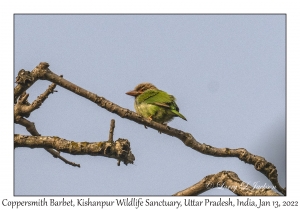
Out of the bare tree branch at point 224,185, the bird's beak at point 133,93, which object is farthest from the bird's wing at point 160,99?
the bare tree branch at point 224,185

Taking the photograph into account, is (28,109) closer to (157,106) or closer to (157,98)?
(157,106)

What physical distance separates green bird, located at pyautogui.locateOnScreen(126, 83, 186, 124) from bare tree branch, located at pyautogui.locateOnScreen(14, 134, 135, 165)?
1897 millimetres

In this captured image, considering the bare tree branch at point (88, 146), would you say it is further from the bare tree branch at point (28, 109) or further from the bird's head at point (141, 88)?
the bird's head at point (141, 88)

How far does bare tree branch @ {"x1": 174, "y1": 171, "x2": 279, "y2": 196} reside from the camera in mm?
4395

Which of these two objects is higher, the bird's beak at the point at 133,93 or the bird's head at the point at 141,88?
the bird's head at the point at 141,88

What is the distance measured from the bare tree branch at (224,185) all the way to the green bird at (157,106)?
2.14 m

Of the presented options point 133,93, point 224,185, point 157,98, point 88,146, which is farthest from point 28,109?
point 224,185

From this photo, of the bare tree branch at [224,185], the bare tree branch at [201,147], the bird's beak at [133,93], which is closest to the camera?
the bare tree branch at [224,185]

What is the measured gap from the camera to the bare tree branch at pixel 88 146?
4.72 meters

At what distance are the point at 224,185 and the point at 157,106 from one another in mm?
2389

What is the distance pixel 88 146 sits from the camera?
4.75m
